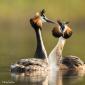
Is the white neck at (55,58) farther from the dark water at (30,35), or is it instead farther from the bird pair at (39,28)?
the dark water at (30,35)

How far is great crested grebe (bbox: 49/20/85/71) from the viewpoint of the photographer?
29.6 m

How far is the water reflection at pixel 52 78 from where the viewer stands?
25.9 meters

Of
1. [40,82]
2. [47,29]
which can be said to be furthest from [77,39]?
[40,82]

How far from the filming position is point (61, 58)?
30.0 meters

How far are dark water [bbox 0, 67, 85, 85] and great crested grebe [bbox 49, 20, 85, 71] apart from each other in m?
0.96

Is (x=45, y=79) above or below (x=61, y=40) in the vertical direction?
below

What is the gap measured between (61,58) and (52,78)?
3.11m

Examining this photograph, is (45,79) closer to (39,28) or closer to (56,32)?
(56,32)

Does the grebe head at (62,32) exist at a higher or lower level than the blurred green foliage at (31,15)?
lower

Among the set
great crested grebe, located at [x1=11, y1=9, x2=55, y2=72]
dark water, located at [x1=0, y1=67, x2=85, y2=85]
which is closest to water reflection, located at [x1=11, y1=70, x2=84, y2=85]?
dark water, located at [x1=0, y1=67, x2=85, y2=85]

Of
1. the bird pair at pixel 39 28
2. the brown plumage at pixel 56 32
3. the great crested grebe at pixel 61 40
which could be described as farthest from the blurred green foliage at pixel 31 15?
the brown plumage at pixel 56 32

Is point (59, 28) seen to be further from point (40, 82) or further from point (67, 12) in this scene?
point (67, 12)

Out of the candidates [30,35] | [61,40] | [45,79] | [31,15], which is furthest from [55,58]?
[31,15]

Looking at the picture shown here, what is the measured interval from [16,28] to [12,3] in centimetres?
290
